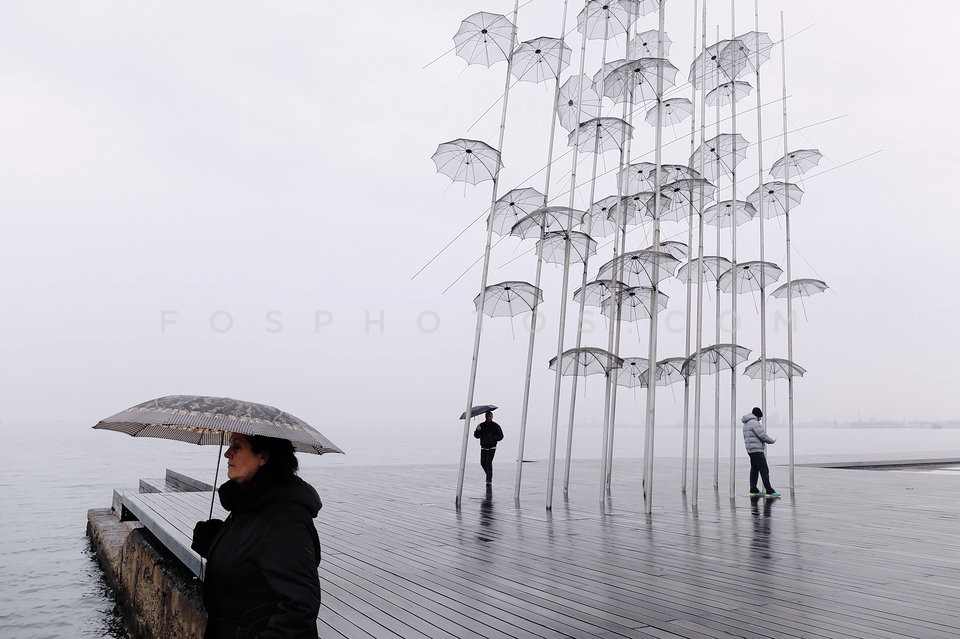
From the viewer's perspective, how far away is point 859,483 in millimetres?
16328

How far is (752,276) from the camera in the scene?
46.8ft

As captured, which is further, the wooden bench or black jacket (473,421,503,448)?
black jacket (473,421,503,448)

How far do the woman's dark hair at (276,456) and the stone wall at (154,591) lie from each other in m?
3.54

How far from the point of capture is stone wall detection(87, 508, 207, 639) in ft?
20.7

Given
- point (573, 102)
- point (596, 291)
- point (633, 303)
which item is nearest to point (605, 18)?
point (573, 102)

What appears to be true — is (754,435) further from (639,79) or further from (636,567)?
(636,567)

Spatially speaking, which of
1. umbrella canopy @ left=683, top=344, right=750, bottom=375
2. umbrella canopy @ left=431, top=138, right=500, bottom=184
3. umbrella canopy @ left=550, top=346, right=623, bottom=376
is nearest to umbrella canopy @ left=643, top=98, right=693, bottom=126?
umbrella canopy @ left=431, top=138, right=500, bottom=184

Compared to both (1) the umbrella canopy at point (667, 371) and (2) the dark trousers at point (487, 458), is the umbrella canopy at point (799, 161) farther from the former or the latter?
(2) the dark trousers at point (487, 458)

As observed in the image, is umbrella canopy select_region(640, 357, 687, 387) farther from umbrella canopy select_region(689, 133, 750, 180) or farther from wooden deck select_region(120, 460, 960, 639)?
umbrella canopy select_region(689, 133, 750, 180)

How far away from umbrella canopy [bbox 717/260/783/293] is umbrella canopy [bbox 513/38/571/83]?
5.35 metres

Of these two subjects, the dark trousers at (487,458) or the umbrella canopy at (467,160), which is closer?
the umbrella canopy at (467,160)

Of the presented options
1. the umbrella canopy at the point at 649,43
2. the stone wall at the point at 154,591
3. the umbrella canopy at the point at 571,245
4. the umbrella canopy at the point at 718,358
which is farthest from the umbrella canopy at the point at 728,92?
the stone wall at the point at 154,591

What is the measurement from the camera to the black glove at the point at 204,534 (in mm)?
3014

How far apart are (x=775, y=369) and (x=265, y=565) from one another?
516 inches
